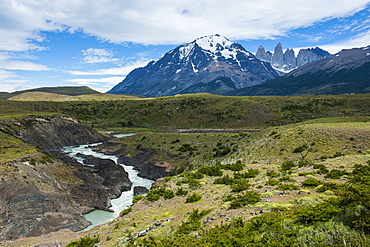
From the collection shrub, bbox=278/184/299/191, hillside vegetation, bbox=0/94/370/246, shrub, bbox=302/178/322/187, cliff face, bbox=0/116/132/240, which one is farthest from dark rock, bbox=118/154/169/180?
shrub, bbox=302/178/322/187

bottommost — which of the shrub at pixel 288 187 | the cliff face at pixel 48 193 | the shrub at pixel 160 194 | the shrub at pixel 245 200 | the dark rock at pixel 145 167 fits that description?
the dark rock at pixel 145 167

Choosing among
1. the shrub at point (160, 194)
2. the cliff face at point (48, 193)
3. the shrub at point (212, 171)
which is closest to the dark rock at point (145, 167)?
the cliff face at point (48, 193)

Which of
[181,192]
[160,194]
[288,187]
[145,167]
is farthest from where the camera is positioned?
[145,167]

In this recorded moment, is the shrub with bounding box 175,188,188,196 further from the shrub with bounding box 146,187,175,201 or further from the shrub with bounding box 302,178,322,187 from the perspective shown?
the shrub with bounding box 302,178,322,187

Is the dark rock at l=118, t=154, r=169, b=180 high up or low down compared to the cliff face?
down

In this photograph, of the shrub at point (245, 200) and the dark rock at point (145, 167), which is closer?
the shrub at point (245, 200)

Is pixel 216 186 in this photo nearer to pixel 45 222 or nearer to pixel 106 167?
pixel 45 222

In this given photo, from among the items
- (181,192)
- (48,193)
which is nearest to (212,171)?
(181,192)

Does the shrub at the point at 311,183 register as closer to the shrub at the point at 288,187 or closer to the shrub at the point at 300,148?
the shrub at the point at 288,187

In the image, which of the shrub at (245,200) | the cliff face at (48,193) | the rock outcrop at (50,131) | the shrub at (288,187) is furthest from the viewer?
the rock outcrop at (50,131)

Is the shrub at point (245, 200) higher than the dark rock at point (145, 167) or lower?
higher

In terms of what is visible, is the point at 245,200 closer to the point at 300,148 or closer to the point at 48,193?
the point at 300,148

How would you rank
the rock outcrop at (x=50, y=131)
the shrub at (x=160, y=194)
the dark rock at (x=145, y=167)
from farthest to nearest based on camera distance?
the rock outcrop at (x=50, y=131) < the dark rock at (x=145, y=167) < the shrub at (x=160, y=194)

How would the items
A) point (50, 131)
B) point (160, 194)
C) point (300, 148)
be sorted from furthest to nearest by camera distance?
1. point (50, 131)
2. point (300, 148)
3. point (160, 194)
